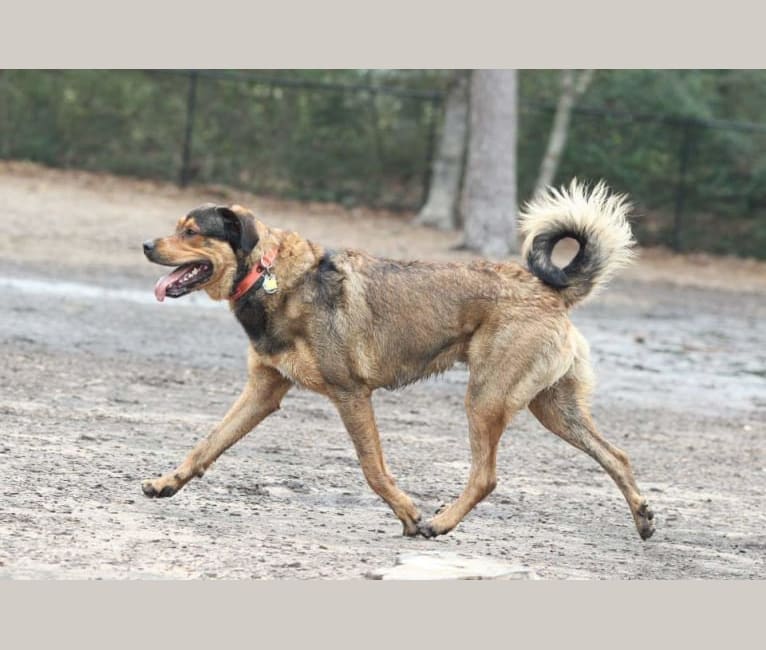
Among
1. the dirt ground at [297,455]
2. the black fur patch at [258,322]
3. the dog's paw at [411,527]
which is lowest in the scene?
the dirt ground at [297,455]

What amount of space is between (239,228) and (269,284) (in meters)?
0.35

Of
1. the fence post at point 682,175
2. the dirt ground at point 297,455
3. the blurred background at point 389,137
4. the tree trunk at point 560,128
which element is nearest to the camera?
the dirt ground at point 297,455

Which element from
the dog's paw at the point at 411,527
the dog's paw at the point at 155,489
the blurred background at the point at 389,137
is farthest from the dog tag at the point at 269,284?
the blurred background at the point at 389,137

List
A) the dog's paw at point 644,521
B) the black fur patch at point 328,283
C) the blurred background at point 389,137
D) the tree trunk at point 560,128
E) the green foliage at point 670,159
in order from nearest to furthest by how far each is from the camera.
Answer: the black fur patch at point 328,283 → the dog's paw at point 644,521 → the tree trunk at point 560,128 → the blurred background at point 389,137 → the green foliage at point 670,159

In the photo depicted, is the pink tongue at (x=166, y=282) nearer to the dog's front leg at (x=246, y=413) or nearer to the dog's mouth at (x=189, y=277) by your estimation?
the dog's mouth at (x=189, y=277)

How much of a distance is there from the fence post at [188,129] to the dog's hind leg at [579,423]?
19.7 meters

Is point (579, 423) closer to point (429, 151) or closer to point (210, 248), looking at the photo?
point (210, 248)

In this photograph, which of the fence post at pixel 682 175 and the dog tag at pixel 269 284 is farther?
the fence post at pixel 682 175

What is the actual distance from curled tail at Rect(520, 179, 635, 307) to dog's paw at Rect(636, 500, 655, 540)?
1.24 metres

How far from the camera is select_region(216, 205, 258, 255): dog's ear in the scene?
25.3ft

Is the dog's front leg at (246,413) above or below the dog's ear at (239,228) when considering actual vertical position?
below

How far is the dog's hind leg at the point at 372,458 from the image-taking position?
7.67 meters

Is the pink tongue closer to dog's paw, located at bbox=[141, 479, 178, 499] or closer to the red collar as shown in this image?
the red collar

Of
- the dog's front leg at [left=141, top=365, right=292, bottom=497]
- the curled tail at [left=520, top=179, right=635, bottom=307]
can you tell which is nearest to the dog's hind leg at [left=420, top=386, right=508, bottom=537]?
the curled tail at [left=520, top=179, right=635, bottom=307]
